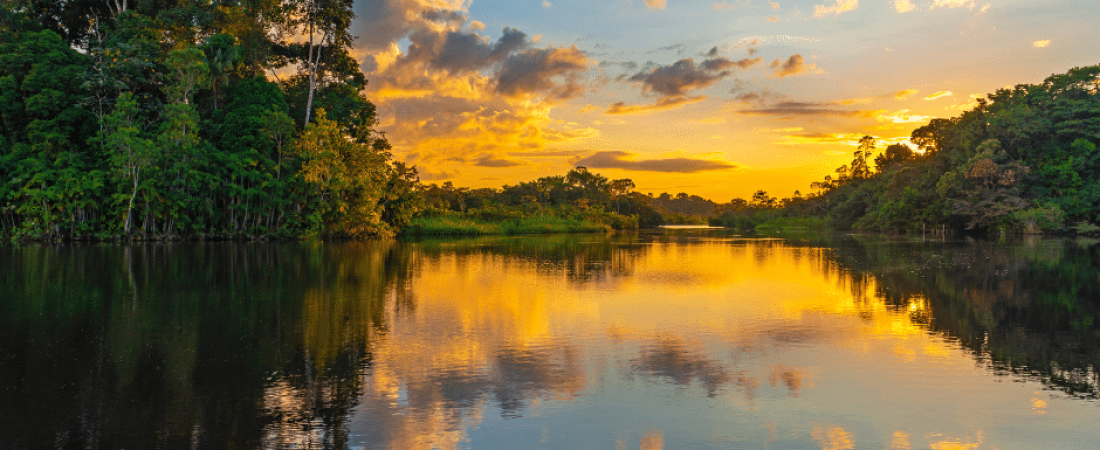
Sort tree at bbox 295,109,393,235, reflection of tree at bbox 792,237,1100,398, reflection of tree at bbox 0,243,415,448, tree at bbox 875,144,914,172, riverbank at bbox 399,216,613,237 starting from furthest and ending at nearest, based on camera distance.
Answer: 1. tree at bbox 875,144,914,172
2. riverbank at bbox 399,216,613,237
3. tree at bbox 295,109,393,235
4. reflection of tree at bbox 792,237,1100,398
5. reflection of tree at bbox 0,243,415,448

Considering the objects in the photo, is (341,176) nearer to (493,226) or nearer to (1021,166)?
(493,226)

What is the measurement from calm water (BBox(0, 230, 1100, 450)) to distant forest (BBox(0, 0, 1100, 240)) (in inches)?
779

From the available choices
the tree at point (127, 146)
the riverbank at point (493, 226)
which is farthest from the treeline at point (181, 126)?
the riverbank at point (493, 226)

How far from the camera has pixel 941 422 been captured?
524cm

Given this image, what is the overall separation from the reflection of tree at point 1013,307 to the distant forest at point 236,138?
28732mm

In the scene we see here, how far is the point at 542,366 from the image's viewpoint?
7090 mm

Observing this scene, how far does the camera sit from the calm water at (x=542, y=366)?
194 inches

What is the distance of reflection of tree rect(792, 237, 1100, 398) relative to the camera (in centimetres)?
735

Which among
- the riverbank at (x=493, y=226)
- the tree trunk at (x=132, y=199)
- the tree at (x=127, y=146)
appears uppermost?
the tree at (x=127, y=146)

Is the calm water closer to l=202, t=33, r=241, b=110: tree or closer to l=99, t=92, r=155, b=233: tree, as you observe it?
l=99, t=92, r=155, b=233: tree

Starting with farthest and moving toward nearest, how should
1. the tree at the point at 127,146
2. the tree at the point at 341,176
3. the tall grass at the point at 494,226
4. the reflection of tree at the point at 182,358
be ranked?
the tall grass at the point at 494,226 < the tree at the point at 341,176 < the tree at the point at 127,146 < the reflection of tree at the point at 182,358

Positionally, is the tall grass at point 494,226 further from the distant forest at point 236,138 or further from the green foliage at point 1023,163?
the green foliage at point 1023,163

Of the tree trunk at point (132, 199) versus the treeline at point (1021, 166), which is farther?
the treeline at point (1021, 166)

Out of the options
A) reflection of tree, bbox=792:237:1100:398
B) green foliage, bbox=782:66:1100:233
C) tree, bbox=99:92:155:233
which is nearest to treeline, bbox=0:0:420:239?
tree, bbox=99:92:155:233
